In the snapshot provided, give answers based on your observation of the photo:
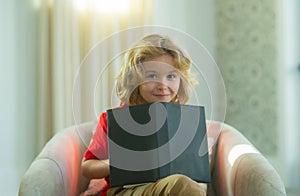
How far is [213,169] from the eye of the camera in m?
1.82

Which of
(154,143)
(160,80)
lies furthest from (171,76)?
(154,143)

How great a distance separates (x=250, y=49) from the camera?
10.0ft

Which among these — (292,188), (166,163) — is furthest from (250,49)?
(166,163)

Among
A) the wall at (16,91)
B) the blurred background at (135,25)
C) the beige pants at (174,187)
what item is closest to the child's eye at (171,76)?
the beige pants at (174,187)

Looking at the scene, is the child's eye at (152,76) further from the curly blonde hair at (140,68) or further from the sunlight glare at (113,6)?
the sunlight glare at (113,6)

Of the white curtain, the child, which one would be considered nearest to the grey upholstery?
the child

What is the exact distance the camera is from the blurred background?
2770 millimetres

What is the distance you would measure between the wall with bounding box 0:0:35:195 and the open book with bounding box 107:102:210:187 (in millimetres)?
1514

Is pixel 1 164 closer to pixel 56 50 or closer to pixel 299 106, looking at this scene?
pixel 56 50

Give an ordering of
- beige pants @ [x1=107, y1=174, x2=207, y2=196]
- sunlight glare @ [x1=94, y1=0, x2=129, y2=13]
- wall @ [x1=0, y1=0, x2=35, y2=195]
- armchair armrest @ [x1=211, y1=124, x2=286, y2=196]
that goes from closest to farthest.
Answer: beige pants @ [x1=107, y1=174, x2=207, y2=196] → armchair armrest @ [x1=211, y1=124, x2=286, y2=196] → wall @ [x1=0, y1=0, x2=35, y2=195] → sunlight glare @ [x1=94, y1=0, x2=129, y2=13]

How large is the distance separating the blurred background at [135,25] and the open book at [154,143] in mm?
1503

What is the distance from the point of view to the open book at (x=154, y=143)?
1295 mm

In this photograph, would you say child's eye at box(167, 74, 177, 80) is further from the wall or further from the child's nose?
the wall

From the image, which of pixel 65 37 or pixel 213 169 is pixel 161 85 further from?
pixel 65 37
